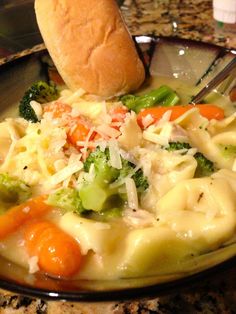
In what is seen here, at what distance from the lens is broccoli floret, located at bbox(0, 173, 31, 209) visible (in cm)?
170

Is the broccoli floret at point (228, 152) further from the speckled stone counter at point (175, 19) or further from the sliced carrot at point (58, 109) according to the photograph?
the speckled stone counter at point (175, 19)

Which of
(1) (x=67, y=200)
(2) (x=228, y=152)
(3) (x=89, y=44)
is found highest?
(3) (x=89, y=44)

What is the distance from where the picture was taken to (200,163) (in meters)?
1.81

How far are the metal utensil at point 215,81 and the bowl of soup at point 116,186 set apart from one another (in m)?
0.05

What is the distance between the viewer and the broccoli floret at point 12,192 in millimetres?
1696

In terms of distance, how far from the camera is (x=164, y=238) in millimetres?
1462

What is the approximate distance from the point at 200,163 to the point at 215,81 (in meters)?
0.67

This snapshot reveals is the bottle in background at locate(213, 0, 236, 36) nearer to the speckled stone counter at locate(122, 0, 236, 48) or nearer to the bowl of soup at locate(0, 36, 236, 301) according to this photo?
the speckled stone counter at locate(122, 0, 236, 48)

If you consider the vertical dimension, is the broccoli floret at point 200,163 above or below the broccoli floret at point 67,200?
below

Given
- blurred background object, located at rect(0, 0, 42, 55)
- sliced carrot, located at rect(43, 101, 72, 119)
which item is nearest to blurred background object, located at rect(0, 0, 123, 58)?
blurred background object, located at rect(0, 0, 42, 55)

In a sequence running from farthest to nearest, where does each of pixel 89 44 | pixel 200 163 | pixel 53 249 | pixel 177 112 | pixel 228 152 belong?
pixel 89 44 → pixel 177 112 → pixel 228 152 → pixel 200 163 → pixel 53 249

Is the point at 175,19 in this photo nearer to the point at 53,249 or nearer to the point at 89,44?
the point at 89,44

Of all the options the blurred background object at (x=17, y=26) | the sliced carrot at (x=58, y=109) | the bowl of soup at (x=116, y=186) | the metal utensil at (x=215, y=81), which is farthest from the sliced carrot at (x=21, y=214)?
the blurred background object at (x=17, y=26)

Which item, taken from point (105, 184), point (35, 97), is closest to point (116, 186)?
point (105, 184)
